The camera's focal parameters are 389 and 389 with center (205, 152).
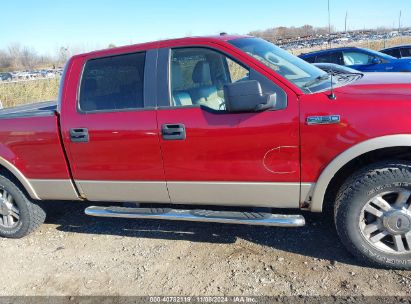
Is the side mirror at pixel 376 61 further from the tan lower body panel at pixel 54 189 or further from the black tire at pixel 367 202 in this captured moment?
→ the tan lower body panel at pixel 54 189

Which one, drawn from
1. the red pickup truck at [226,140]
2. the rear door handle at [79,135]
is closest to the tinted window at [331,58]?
the red pickup truck at [226,140]

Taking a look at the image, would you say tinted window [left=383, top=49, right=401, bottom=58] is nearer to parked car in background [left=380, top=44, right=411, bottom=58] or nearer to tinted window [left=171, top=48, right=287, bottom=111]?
parked car in background [left=380, top=44, right=411, bottom=58]

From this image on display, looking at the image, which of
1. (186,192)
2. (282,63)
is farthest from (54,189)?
(282,63)

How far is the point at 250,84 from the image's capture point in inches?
116

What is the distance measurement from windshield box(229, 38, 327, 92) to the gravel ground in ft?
4.99

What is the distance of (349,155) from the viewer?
2932 mm

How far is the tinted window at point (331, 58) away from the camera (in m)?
11.6

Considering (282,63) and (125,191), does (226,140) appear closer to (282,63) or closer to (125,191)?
(282,63)

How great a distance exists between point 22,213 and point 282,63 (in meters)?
3.25

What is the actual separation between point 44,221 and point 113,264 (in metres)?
1.63

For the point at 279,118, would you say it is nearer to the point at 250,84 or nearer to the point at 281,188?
the point at 250,84

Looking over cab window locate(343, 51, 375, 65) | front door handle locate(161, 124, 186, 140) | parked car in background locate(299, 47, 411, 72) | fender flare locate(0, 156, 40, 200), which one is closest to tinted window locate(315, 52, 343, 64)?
parked car in background locate(299, 47, 411, 72)

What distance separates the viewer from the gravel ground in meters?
3.16

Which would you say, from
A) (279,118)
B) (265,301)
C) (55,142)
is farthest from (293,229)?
(55,142)
